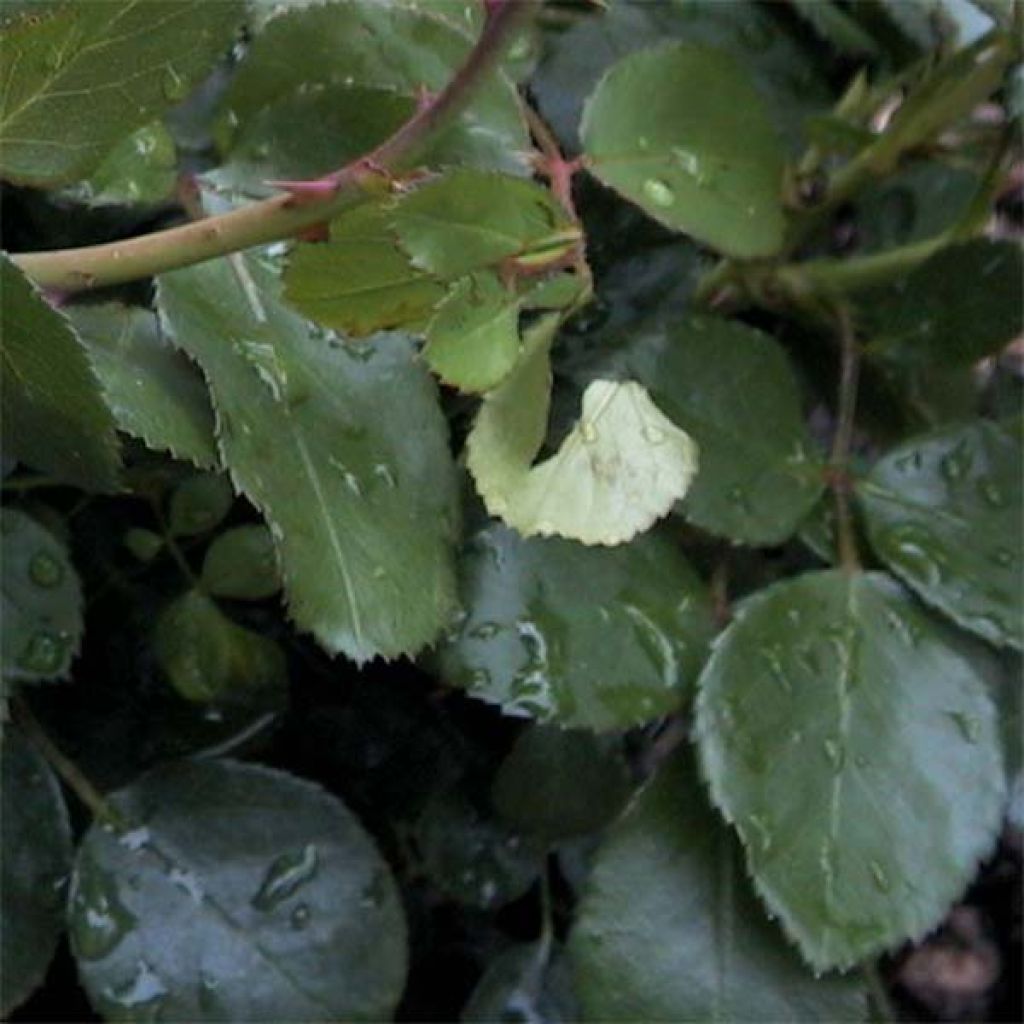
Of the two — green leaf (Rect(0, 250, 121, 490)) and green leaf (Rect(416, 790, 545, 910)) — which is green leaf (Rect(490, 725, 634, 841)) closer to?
green leaf (Rect(416, 790, 545, 910))

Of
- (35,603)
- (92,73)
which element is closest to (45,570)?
(35,603)

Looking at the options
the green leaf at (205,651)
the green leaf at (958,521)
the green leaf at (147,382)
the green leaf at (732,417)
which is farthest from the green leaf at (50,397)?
the green leaf at (958,521)

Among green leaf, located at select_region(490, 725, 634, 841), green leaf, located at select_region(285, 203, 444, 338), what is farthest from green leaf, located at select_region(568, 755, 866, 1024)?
green leaf, located at select_region(285, 203, 444, 338)

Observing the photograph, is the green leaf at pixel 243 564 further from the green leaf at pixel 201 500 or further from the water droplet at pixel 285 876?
the water droplet at pixel 285 876

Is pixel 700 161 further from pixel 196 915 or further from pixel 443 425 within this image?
pixel 196 915

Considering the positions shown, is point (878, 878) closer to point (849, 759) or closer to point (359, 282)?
point (849, 759)
